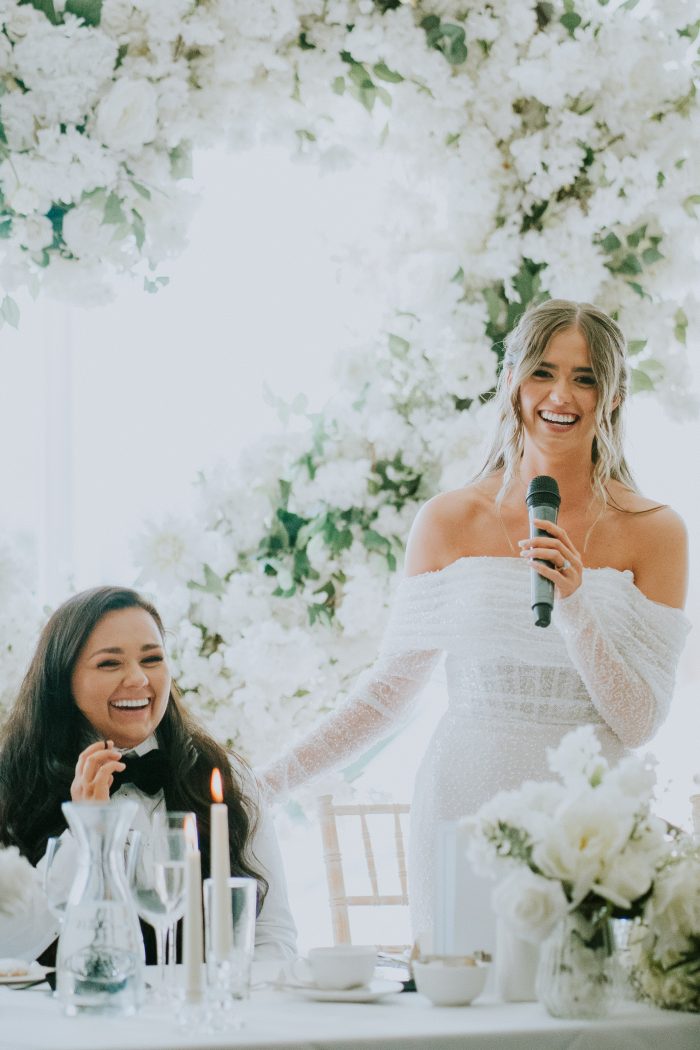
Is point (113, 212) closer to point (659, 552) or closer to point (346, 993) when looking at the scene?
point (659, 552)

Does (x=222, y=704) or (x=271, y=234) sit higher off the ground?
(x=271, y=234)

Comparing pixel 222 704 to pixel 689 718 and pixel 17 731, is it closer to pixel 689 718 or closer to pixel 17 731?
pixel 17 731

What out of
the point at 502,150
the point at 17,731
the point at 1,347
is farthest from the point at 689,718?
the point at 1,347

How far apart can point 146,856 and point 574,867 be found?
1.55 feet

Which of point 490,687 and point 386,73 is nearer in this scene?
point 490,687

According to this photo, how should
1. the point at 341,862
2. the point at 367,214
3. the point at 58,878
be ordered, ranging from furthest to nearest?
the point at 367,214, the point at 341,862, the point at 58,878

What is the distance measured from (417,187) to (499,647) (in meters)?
1.31

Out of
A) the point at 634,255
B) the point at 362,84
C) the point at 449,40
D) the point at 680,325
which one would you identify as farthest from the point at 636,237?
the point at 362,84

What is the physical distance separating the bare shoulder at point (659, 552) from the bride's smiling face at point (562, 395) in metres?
0.19

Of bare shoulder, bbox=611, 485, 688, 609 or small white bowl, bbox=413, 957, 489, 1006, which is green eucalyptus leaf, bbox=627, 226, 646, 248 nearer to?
bare shoulder, bbox=611, 485, 688, 609

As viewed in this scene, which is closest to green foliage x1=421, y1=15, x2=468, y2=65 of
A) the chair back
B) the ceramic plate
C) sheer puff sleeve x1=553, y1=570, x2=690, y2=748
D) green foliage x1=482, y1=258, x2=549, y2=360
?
green foliage x1=482, y1=258, x2=549, y2=360

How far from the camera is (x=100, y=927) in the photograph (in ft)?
4.69

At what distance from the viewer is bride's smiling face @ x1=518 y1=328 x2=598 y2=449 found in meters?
2.59

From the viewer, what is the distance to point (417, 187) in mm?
3318
